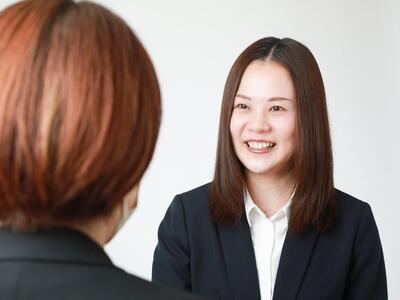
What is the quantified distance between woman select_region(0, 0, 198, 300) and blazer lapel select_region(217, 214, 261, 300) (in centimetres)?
74

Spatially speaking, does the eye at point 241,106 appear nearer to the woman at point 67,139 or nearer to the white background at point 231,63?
the woman at point 67,139

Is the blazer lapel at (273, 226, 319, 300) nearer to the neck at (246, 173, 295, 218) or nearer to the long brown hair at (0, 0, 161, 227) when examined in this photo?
the neck at (246, 173, 295, 218)

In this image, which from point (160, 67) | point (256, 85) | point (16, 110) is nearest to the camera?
point (16, 110)

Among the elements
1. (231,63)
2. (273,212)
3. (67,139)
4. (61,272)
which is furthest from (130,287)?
(231,63)

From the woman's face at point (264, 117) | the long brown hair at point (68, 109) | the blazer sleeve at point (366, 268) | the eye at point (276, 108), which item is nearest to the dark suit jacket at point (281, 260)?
the blazer sleeve at point (366, 268)

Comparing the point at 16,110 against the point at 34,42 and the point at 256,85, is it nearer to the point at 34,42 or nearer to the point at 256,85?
the point at 34,42

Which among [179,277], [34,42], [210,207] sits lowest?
[179,277]

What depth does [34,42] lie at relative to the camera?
643 mm

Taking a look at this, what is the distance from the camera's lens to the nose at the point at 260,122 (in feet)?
4.67

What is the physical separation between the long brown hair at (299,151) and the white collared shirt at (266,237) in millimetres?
30

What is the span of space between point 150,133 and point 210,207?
84 centimetres

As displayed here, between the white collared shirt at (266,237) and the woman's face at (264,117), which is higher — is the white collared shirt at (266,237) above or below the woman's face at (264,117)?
below

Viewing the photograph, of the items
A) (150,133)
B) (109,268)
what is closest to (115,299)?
(109,268)

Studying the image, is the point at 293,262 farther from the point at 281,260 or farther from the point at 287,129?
the point at 287,129
